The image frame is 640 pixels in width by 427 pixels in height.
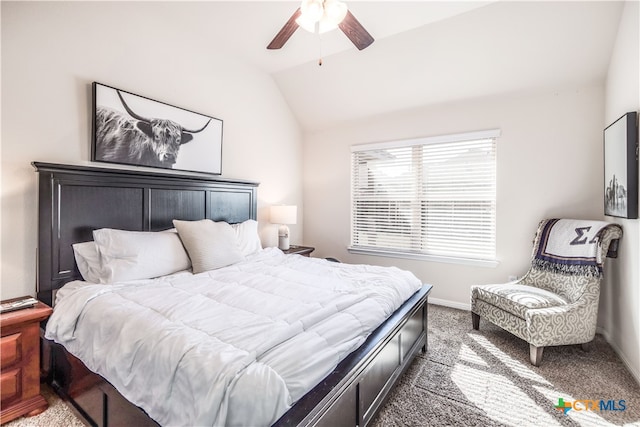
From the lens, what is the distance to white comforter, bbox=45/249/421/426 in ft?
3.32

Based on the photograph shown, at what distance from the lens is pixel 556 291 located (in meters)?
2.75

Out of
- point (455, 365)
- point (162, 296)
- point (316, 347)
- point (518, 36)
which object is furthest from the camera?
point (518, 36)

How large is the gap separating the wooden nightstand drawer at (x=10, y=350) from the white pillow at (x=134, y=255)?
0.50 metres

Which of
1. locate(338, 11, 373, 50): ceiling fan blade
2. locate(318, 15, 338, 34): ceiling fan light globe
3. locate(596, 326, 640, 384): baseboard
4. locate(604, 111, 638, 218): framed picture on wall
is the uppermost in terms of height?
locate(338, 11, 373, 50): ceiling fan blade

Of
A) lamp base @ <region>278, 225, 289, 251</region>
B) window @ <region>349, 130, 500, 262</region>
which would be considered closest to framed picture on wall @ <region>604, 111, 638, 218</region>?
window @ <region>349, 130, 500, 262</region>

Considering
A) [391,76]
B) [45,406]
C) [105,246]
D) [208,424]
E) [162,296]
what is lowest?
[45,406]

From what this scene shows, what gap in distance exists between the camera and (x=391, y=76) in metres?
3.54

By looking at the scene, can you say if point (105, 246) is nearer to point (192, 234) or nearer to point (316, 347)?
point (192, 234)

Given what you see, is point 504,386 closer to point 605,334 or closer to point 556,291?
point 556,291

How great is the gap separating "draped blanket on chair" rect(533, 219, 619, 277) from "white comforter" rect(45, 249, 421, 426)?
158 cm

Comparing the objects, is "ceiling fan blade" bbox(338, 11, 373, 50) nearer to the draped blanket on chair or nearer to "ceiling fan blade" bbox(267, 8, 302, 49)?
"ceiling fan blade" bbox(267, 8, 302, 49)

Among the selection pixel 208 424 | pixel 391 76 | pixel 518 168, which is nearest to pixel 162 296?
pixel 208 424

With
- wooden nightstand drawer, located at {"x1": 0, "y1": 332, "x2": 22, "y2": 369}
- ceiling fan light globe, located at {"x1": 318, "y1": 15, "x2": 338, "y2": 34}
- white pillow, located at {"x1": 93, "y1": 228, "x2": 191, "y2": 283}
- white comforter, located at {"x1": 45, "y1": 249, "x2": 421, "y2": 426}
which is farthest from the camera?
white pillow, located at {"x1": 93, "y1": 228, "x2": 191, "y2": 283}

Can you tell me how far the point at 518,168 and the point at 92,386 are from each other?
401cm
